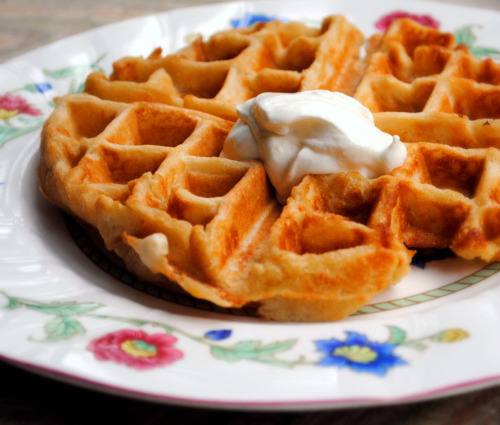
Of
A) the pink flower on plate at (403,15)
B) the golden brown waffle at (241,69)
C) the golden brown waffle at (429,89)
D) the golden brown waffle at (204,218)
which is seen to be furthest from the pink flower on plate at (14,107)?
the pink flower on plate at (403,15)

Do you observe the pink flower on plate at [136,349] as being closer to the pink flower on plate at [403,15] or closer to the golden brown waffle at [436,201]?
the golden brown waffle at [436,201]

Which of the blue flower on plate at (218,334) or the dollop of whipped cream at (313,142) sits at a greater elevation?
the dollop of whipped cream at (313,142)

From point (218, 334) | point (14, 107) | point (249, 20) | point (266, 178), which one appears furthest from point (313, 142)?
point (249, 20)

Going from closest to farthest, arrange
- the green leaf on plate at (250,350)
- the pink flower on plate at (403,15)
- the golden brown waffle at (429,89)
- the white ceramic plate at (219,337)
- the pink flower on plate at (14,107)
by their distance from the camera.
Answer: the white ceramic plate at (219,337) → the green leaf on plate at (250,350) → the golden brown waffle at (429,89) → the pink flower on plate at (14,107) → the pink flower on plate at (403,15)

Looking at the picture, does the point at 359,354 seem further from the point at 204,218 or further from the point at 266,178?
the point at 266,178

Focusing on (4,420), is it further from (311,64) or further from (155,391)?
(311,64)

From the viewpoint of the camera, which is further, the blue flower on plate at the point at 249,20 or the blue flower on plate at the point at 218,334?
the blue flower on plate at the point at 249,20

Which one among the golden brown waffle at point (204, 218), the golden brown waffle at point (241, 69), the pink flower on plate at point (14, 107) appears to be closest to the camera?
the golden brown waffle at point (204, 218)
